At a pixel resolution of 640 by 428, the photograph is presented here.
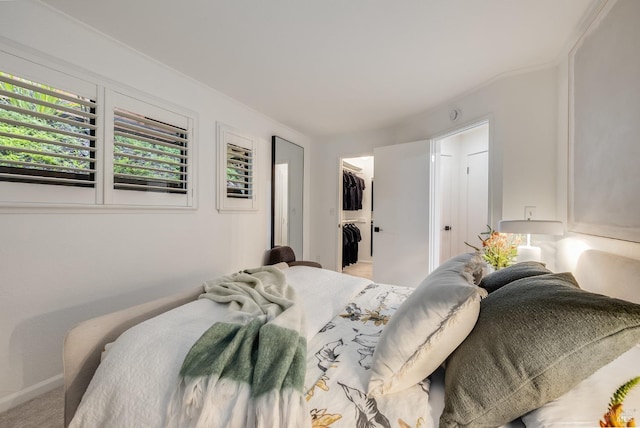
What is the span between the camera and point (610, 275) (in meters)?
1.09

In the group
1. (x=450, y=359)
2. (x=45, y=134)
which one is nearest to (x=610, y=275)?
(x=450, y=359)

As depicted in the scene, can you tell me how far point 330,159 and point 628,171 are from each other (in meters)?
3.40

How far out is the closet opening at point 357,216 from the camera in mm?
4829

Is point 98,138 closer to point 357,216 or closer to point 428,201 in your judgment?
point 428,201

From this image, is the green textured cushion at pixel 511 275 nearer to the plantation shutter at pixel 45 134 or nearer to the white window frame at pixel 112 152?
the white window frame at pixel 112 152

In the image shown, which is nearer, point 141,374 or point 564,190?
point 141,374

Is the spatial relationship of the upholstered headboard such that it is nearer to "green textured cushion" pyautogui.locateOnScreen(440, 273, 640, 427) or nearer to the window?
"green textured cushion" pyautogui.locateOnScreen(440, 273, 640, 427)

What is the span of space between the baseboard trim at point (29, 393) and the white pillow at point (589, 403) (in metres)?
2.51

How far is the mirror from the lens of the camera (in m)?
3.45

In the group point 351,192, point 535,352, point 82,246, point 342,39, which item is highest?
point 342,39

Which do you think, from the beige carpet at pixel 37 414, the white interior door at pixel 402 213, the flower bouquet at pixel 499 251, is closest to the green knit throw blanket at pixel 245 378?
the beige carpet at pixel 37 414

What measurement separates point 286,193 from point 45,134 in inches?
96.8

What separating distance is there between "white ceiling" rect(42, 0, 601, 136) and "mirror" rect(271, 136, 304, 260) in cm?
99

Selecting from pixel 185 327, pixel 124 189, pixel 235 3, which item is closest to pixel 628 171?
pixel 185 327
